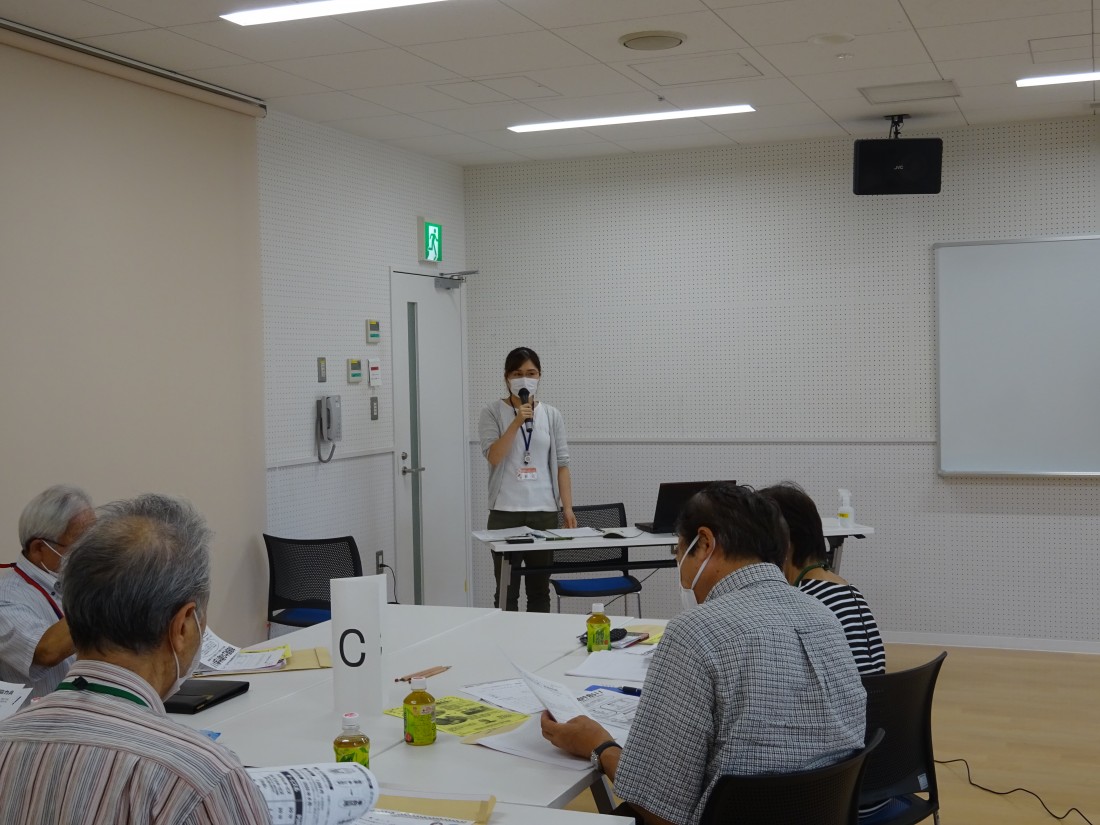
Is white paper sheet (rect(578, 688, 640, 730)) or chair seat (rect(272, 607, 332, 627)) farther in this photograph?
chair seat (rect(272, 607, 332, 627))

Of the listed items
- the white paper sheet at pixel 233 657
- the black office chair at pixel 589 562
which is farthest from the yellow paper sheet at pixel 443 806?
the black office chair at pixel 589 562

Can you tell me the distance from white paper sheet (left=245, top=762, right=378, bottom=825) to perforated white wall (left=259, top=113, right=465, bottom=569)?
4.33 metres

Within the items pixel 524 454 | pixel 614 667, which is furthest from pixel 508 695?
pixel 524 454

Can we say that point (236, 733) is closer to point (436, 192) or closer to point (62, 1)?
point (62, 1)

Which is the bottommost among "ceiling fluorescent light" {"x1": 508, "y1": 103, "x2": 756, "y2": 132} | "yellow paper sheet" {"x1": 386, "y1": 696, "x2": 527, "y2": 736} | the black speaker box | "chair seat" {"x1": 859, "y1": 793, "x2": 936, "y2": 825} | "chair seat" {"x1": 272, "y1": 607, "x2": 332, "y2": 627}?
"chair seat" {"x1": 859, "y1": 793, "x2": 936, "y2": 825}

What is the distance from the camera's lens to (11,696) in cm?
275

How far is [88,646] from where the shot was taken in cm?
157

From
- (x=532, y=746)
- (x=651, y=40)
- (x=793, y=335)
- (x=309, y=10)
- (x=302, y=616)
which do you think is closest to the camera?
(x=532, y=746)

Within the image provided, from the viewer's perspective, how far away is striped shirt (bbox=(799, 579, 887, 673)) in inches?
114

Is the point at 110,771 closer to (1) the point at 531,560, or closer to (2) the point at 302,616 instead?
(2) the point at 302,616

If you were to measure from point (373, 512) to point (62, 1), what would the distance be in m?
3.57

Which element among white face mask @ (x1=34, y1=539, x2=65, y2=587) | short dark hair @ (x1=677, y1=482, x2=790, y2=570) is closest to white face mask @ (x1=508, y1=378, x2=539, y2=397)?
white face mask @ (x1=34, y1=539, x2=65, y2=587)

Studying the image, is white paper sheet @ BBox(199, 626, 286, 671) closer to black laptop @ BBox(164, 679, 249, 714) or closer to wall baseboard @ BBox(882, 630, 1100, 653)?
black laptop @ BBox(164, 679, 249, 714)

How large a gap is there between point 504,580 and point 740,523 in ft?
11.5
